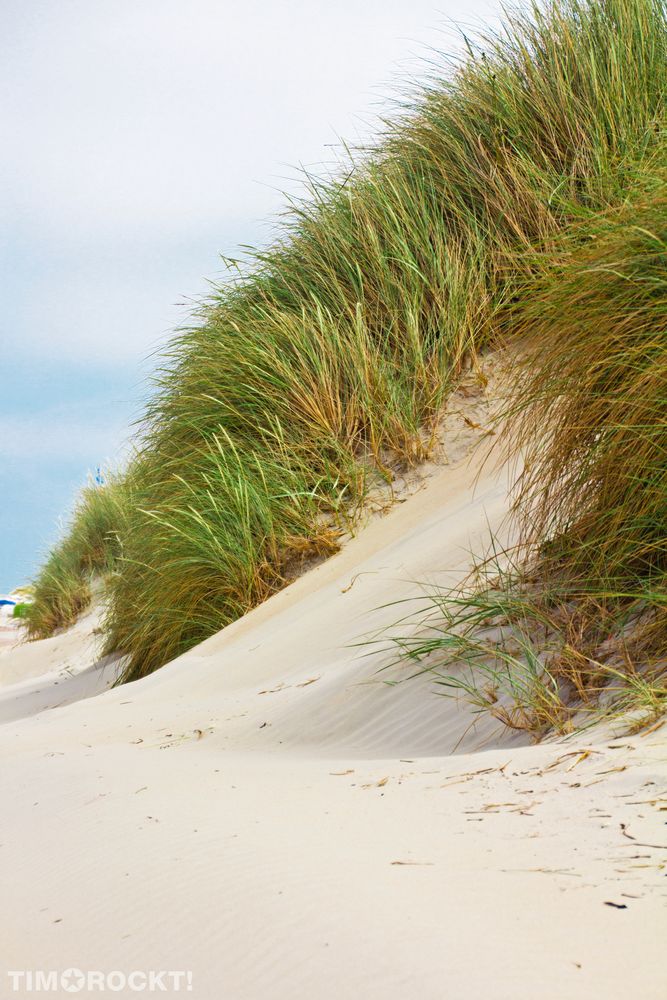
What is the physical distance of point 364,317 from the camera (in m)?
6.16

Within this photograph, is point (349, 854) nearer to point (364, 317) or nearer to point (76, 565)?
point (364, 317)

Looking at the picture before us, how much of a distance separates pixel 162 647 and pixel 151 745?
91.9 inches

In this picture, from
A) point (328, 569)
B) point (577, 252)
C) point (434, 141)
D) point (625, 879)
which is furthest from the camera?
point (434, 141)

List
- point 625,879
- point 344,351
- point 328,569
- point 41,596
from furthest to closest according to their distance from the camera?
1. point 41,596
2. point 344,351
3. point 328,569
4. point 625,879

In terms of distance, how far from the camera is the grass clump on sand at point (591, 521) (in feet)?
8.89

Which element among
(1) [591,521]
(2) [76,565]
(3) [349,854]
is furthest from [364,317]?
(2) [76,565]

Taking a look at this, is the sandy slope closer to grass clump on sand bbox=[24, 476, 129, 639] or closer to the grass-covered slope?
the grass-covered slope

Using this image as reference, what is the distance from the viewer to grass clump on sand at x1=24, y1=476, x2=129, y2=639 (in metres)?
12.0

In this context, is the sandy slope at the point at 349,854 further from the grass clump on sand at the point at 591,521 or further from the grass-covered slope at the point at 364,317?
the grass-covered slope at the point at 364,317

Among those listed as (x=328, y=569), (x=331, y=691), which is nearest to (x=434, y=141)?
(x=328, y=569)

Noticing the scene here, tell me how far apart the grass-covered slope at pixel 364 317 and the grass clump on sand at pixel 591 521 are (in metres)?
2.10

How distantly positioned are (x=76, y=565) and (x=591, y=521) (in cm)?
1006

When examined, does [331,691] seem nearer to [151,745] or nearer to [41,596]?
[151,745]

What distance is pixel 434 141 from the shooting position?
21.8 feet
